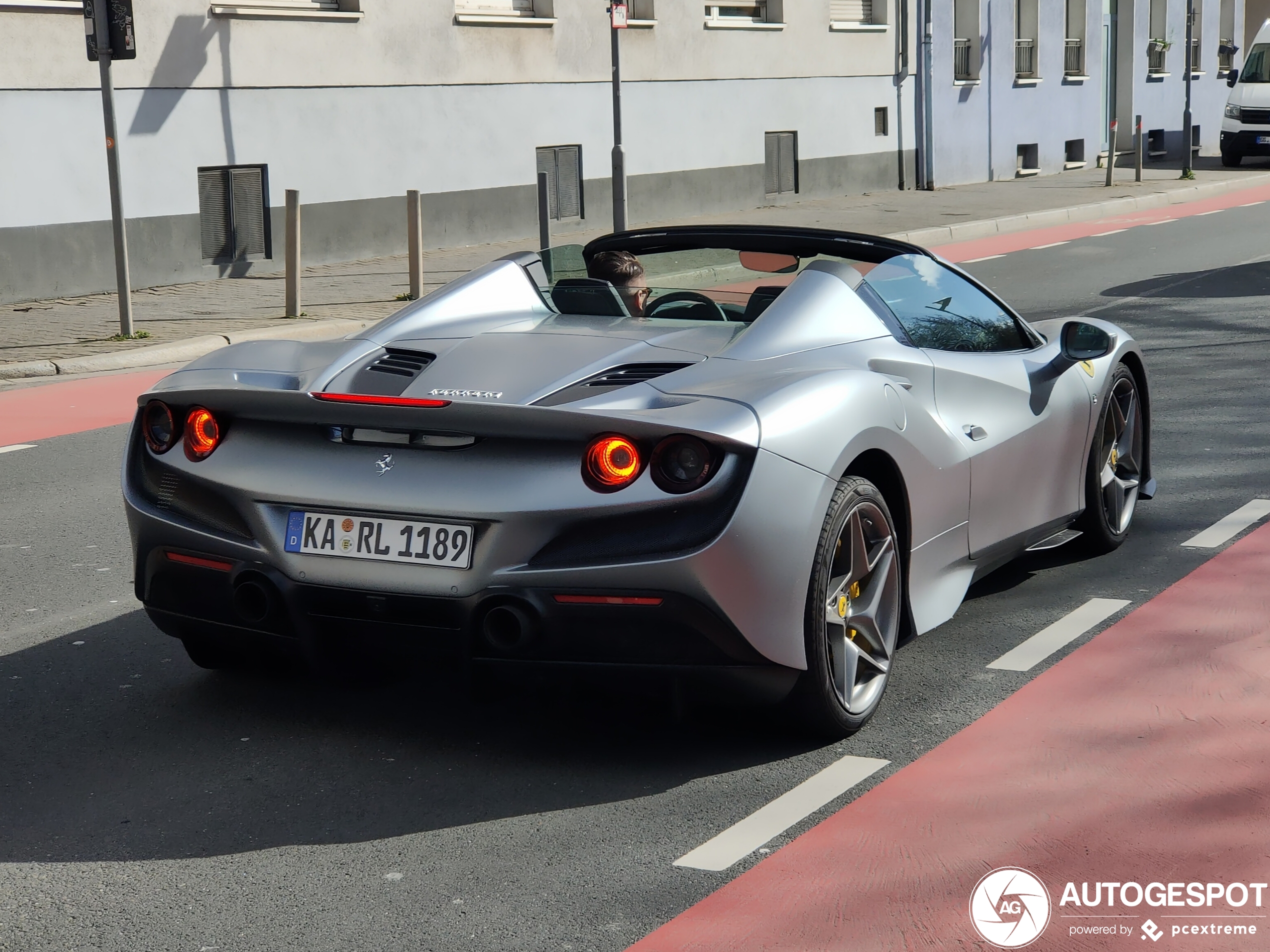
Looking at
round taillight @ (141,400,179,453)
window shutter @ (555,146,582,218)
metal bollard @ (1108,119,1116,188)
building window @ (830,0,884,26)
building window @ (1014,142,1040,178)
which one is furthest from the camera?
building window @ (1014,142,1040,178)

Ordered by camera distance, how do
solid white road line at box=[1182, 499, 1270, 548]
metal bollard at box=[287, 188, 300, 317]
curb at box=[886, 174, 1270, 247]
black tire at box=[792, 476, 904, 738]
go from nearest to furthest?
1. black tire at box=[792, 476, 904, 738]
2. solid white road line at box=[1182, 499, 1270, 548]
3. metal bollard at box=[287, 188, 300, 317]
4. curb at box=[886, 174, 1270, 247]

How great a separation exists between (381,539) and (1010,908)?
162 centimetres

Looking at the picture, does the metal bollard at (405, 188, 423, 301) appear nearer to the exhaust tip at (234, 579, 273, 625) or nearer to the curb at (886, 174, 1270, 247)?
the curb at (886, 174, 1270, 247)

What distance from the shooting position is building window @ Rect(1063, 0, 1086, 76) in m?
36.3

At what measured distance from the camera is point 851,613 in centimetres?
433

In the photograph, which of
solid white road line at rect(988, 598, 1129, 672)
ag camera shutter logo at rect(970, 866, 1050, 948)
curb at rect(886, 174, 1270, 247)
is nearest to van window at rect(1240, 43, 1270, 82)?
curb at rect(886, 174, 1270, 247)

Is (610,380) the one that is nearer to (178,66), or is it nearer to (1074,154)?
(178,66)

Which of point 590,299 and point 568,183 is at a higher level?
point 568,183

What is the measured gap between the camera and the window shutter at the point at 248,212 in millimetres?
18859

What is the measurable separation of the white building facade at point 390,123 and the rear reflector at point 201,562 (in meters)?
12.8

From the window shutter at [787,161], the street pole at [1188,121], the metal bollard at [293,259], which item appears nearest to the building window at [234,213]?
the metal bollard at [293,259]

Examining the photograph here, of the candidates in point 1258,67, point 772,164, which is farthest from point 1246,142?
point 772,164

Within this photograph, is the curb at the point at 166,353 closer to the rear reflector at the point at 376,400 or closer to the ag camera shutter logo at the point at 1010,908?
the rear reflector at the point at 376,400

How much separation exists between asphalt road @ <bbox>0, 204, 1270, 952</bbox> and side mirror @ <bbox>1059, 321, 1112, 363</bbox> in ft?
2.63
